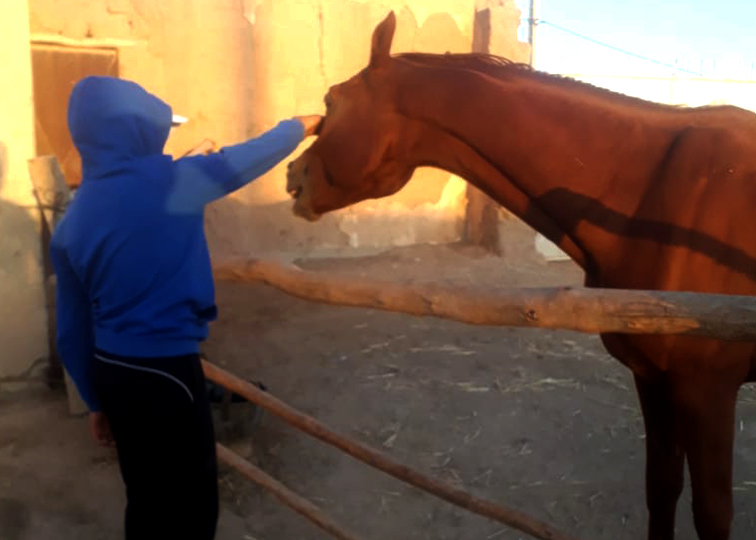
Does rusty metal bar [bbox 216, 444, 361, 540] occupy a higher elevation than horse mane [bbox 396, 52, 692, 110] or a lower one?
lower

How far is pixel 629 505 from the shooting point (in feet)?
10.6

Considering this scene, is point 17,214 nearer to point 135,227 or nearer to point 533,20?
point 135,227

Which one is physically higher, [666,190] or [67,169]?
[666,190]

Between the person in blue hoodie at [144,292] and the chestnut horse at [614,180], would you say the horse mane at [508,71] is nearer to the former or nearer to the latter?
the chestnut horse at [614,180]

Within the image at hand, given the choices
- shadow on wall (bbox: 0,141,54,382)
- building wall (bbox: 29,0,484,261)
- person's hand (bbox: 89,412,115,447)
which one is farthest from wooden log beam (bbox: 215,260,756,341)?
building wall (bbox: 29,0,484,261)

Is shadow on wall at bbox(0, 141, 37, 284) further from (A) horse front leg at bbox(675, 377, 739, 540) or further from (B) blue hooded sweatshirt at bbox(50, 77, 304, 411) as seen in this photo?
(A) horse front leg at bbox(675, 377, 739, 540)

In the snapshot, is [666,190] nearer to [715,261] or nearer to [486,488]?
[715,261]

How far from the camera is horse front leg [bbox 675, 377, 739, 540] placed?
2094 millimetres

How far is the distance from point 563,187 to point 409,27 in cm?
433

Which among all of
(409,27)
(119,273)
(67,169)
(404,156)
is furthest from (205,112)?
(119,273)

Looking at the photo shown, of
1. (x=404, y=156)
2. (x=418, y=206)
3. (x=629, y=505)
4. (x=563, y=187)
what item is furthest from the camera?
(x=418, y=206)

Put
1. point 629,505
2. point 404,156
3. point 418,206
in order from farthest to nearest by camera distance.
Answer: point 418,206 → point 629,505 → point 404,156

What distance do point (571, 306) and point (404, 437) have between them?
2456 mm

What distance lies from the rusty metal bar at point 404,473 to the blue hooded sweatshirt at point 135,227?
3.27 feet
